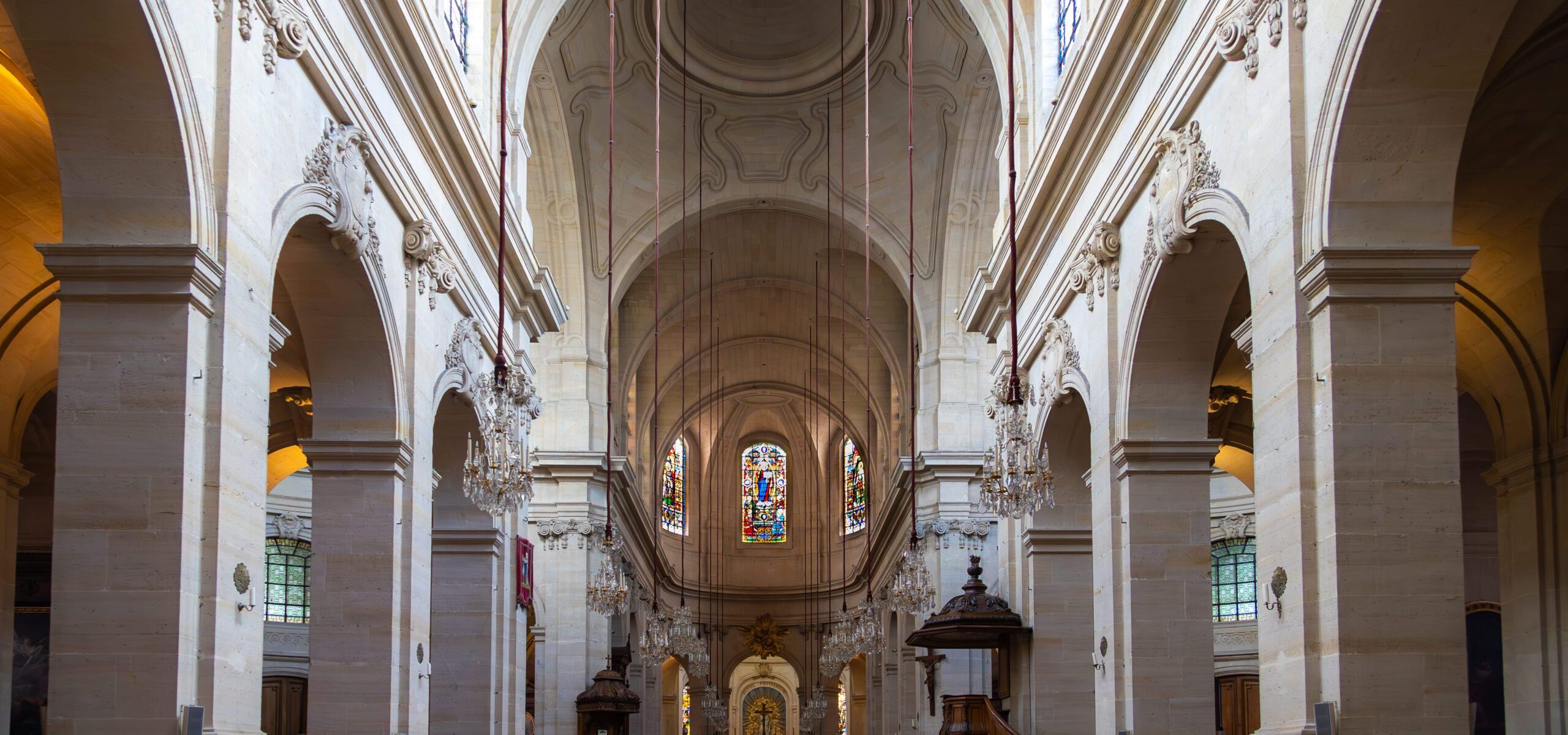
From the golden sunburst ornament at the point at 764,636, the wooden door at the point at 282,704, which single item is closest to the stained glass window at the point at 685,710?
the golden sunburst ornament at the point at 764,636

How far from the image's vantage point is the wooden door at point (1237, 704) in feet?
86.2

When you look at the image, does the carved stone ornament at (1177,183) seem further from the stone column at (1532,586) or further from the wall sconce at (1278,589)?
the stone column at (1532,586)

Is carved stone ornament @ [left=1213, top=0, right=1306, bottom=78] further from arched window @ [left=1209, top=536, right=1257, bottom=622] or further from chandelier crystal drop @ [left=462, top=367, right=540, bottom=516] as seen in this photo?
arched window @ [left=1209, top=536, right=1257, bottom=622]

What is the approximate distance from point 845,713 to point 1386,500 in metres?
39.8

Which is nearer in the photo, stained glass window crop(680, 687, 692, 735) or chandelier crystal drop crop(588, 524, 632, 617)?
chandelier crystal drop crop(588, 524, 632, 617)

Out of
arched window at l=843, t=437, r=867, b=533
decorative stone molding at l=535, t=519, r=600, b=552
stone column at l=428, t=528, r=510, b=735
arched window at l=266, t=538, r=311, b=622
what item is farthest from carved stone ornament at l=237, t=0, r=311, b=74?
arched window at l=843, t=437, r=867, b=533

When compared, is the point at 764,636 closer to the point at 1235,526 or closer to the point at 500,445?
the point at 1235,526

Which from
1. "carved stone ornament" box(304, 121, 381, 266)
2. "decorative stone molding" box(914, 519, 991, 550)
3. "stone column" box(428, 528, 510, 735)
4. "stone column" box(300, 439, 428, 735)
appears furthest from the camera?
"decorative stone molding" box(914, 519, 991, 550)

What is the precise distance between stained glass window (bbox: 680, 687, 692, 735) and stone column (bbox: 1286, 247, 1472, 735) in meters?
38.2

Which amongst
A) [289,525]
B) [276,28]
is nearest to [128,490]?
[276,28]

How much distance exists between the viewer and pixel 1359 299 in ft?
28.6

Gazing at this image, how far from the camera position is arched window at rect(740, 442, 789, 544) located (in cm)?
4472

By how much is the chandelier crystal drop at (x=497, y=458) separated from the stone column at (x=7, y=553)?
5.05m

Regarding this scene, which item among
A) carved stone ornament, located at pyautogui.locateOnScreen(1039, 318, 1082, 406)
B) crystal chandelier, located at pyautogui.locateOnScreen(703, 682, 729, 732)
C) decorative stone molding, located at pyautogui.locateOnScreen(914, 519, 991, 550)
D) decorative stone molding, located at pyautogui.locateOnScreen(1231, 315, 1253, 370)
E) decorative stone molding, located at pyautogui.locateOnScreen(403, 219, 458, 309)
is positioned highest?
decorative stone molding, located at pyautogui.locateOnScreen(403, 219, 458, 309)
